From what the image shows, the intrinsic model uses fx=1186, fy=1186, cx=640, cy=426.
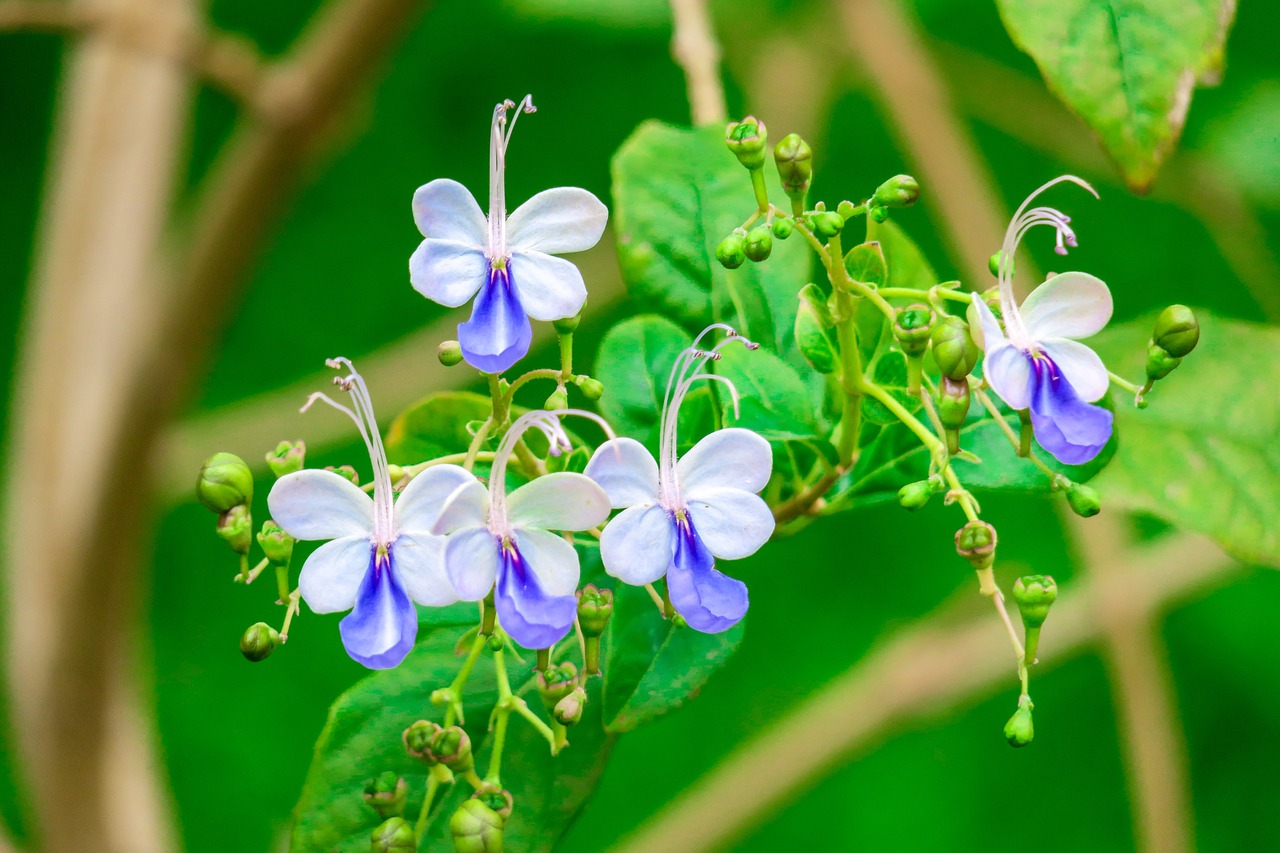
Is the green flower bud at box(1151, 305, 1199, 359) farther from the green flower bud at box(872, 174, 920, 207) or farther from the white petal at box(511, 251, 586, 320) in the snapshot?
the white petal at box(511, 251, 586, 320)

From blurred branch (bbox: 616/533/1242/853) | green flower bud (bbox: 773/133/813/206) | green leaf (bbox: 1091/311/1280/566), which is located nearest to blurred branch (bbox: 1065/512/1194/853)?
blurred branch (bbox: 616/533/1242/853)

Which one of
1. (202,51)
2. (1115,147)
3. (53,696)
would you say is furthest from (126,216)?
(1115,147)

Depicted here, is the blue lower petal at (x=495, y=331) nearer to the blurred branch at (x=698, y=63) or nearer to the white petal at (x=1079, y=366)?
the white petal at (x=1079, y=366)

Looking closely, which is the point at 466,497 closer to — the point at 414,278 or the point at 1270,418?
the point at 414,278

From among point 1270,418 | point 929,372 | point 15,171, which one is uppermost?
point 15,171

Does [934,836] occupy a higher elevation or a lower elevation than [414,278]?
lower

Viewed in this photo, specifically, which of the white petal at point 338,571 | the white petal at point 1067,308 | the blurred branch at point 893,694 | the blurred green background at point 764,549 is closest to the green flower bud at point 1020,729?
the white petal at point 1067,308

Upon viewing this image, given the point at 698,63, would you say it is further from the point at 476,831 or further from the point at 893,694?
the point at 893,694
